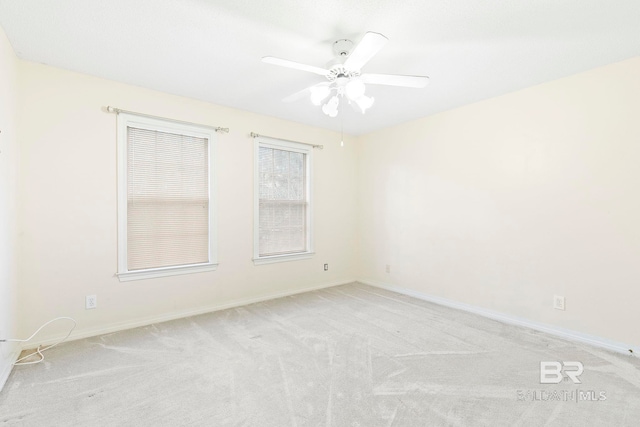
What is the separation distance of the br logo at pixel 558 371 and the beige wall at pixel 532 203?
649mm

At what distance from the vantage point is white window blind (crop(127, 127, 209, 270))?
3.04m

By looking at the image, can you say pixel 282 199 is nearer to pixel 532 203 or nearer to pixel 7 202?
pixel 7 202

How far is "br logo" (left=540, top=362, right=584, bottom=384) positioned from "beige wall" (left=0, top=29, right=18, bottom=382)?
3.66 metres

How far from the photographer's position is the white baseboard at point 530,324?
2475mm

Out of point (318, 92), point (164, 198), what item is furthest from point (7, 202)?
point (318, 92)

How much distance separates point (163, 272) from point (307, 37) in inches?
104

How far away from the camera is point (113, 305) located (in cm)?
289

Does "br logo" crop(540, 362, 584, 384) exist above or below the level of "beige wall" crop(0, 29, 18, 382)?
below

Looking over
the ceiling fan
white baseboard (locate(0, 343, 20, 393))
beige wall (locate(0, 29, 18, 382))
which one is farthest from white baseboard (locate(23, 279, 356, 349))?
the ceiling fan

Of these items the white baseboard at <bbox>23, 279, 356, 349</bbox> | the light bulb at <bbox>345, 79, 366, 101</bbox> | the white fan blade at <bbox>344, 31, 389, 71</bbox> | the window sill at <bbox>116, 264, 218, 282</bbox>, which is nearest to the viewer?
the white fan blade at <bbox>344, 31, 389, 71</bbox>

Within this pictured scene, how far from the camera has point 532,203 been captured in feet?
9.84

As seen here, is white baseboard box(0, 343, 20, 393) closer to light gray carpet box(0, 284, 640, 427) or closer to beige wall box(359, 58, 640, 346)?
light gray carpet box(0, 284, 640, 427)

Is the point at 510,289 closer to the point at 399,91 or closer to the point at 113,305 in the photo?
the point at 399,91

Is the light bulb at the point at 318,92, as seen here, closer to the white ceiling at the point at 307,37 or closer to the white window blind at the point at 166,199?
the white ceiling at the point at 307,37
